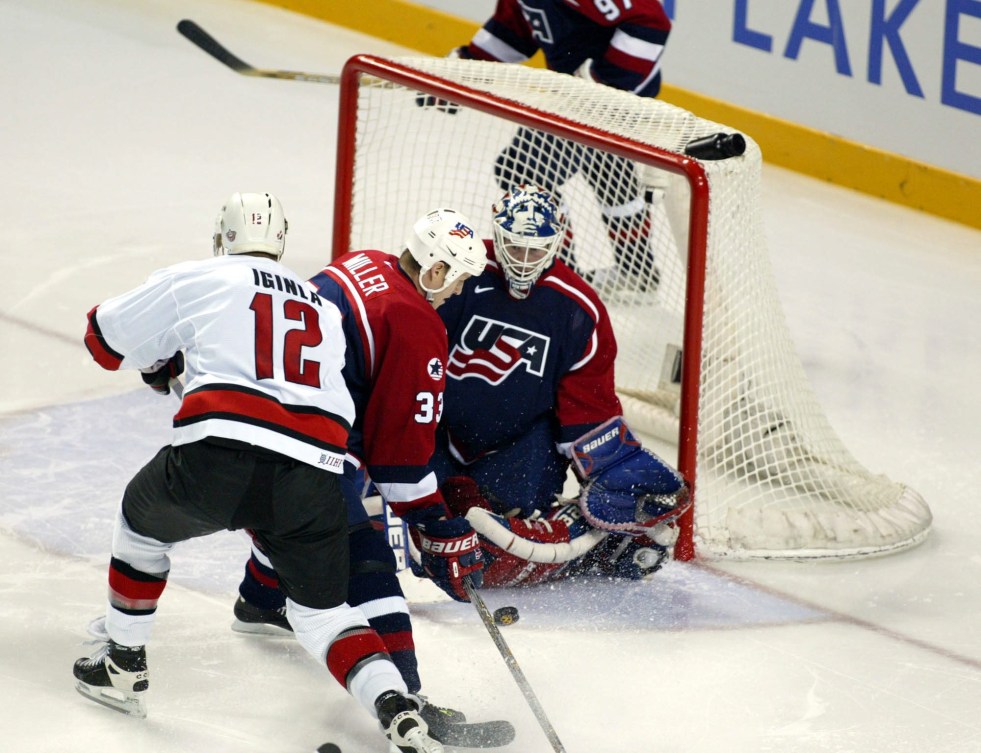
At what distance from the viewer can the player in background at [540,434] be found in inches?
131

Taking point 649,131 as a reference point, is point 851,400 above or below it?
below

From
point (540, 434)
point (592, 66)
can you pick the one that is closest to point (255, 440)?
point (540, 434)

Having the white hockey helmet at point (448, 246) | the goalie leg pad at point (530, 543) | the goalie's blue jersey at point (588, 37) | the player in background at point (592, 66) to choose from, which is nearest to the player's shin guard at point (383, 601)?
the goalie leg pad at point (530, 543)

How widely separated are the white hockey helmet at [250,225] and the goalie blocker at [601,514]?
0.85 m

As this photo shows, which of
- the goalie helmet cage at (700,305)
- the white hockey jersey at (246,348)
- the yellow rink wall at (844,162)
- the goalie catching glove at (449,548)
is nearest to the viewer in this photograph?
the white hockey jersey at (246,348)

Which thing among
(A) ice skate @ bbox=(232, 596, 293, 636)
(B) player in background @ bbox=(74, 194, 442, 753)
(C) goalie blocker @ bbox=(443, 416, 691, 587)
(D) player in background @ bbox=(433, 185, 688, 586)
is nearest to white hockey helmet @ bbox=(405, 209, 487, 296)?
(B) player in background @ bbox=(74, 194, 442, 753)

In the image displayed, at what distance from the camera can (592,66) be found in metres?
4.85

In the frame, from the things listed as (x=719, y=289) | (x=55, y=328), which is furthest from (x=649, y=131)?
(x=55, y=328)

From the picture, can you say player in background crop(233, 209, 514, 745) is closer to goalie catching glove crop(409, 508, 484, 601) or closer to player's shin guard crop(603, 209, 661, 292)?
goalie catching glove crop(409, 508, 484, 601)

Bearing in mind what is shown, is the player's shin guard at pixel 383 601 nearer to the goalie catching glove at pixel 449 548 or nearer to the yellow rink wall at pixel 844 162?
the goalie catching glove at pixel 449 548

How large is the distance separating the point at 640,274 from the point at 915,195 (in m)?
1.94

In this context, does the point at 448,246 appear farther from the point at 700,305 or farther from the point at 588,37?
the point at 588,37

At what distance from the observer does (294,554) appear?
2668 millimetres

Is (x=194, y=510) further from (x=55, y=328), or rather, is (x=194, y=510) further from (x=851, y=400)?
(x=851, y=400)
